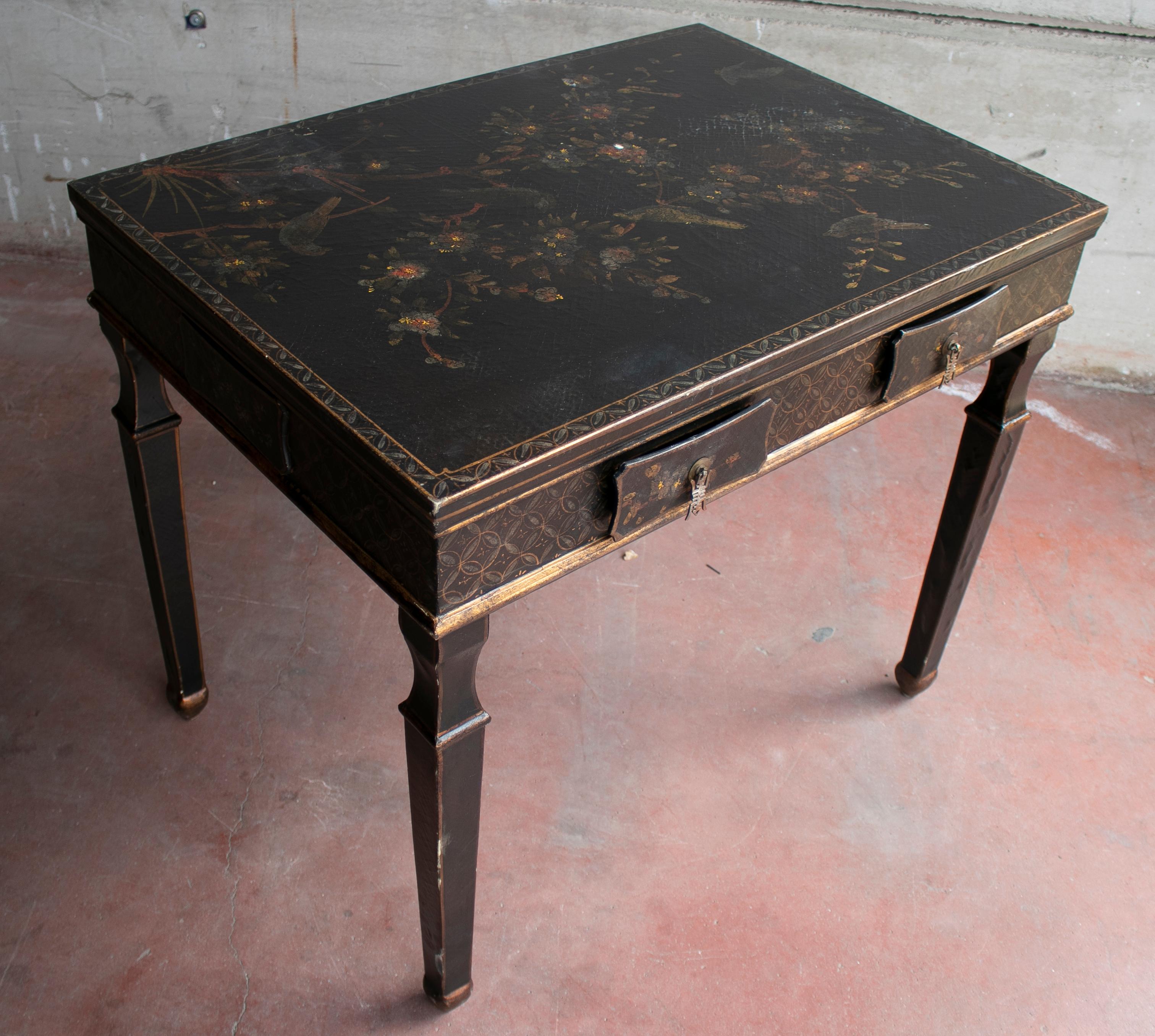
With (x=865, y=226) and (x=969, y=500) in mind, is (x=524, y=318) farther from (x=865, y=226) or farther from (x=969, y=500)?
(x=969, y=500)

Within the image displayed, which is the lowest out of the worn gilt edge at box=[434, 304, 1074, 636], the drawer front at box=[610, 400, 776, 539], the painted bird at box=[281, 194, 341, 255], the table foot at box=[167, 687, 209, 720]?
the table foot at box=[167, 687, 209, 720]

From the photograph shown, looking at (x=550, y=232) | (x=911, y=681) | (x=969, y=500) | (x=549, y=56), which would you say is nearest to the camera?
(x=550, y=232)

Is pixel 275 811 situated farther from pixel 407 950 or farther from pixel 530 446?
pixel 530 446

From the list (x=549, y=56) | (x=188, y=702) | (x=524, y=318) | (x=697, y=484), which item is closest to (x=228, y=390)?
(x=524, y=318)

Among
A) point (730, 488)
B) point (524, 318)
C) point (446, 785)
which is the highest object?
point (524, 318)

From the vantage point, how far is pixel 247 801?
1945 millimetres

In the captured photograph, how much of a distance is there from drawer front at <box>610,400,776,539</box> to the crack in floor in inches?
36.7

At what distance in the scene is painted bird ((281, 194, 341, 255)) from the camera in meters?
1.46

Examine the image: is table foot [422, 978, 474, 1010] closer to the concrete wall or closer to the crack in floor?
the crack in floor

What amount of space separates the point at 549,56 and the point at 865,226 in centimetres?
159

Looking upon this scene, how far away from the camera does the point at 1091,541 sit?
2.62 m

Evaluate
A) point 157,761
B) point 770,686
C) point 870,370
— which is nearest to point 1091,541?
point 770,686

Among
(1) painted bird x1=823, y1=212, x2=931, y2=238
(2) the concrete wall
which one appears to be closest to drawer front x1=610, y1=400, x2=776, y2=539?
(1) painted bird x1=823, y1=212, x2=931, y2=238

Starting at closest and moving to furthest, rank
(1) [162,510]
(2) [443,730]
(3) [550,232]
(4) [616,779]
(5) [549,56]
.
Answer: (2) [443,730] → (3) [550,232] → (1) [162,510] → (4) [616,779] → (5) [549,56]
